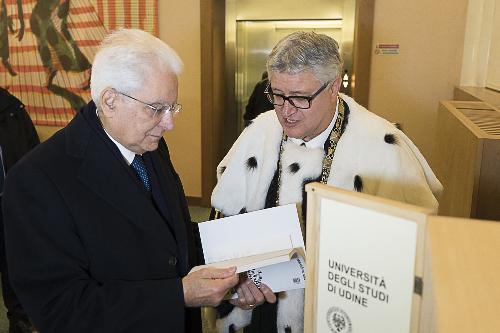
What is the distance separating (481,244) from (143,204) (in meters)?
0.86

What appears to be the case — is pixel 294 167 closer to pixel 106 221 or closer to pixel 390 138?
pixel 390 138

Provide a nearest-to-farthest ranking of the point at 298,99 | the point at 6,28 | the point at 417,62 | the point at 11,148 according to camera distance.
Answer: the point at 298,99 < the point at 11,148 < the point at 417,62 < the point at 6,28

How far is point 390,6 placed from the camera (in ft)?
13.9

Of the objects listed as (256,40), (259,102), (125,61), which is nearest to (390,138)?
(125,61)

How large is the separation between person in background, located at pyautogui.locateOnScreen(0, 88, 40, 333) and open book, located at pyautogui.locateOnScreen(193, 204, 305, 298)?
1.98 metres

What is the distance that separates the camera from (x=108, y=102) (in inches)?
46.6

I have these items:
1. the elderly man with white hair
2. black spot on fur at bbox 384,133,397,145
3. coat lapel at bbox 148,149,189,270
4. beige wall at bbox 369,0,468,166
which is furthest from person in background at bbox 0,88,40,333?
beige wall at bbox 369,0,468,166

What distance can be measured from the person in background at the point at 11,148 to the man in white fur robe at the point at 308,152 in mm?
1783

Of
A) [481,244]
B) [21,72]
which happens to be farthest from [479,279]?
[21,72]

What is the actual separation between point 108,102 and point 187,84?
3.71 m

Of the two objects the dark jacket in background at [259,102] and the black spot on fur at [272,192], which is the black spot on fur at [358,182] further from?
the dark jacket in background at [259,102]

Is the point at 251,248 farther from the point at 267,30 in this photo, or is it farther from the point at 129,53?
the point at 267,30

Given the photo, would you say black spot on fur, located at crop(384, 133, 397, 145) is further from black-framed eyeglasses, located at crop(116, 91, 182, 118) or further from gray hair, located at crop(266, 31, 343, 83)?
black-framed eyeglasses, located at crop(116, 91, 182, 118)

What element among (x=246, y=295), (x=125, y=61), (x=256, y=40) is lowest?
(x=246, y=295)
